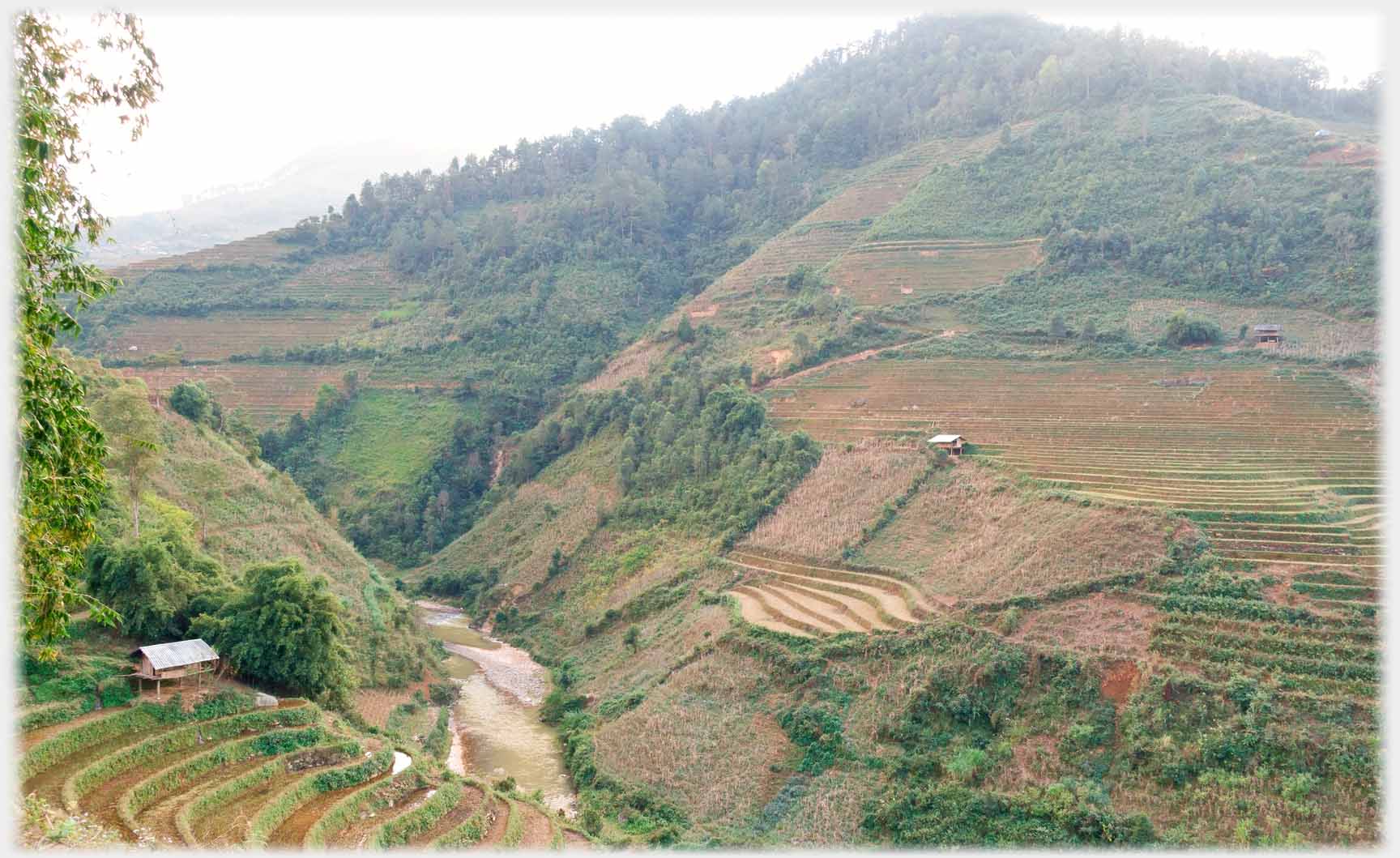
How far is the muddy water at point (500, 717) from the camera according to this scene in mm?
21359

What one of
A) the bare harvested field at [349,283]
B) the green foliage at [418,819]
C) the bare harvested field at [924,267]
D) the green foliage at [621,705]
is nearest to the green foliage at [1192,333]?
the bare harvested field at [924,267]

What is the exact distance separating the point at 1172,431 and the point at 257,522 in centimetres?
2785

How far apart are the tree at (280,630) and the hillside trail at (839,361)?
21.5 metres

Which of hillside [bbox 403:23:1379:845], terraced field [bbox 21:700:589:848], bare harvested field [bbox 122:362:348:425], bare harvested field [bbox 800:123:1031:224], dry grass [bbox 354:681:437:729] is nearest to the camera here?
terraced field [bbox 21:700:589:848]

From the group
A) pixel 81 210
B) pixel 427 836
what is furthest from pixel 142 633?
pixel 81 210

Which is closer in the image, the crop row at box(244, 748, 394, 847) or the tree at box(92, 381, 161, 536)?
the crop row at box(244, 748, 394, 847)

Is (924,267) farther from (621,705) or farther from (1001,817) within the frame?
(1001,817)

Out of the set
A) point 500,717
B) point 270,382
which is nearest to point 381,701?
point 500,717

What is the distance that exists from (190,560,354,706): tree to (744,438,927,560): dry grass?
13093 mm

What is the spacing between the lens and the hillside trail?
3744 cm

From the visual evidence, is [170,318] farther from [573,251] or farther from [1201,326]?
[1201,326]

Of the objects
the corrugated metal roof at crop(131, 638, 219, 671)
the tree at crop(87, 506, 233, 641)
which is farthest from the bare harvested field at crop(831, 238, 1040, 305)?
the corrugated metal roof at crop(131, 638, 219, 671)

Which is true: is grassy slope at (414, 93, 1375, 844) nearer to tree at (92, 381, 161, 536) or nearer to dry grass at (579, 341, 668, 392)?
tree at (92, 381, 161, 536)

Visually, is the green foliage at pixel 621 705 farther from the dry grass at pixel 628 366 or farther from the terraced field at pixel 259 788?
the dry grass at pixel 628 366
